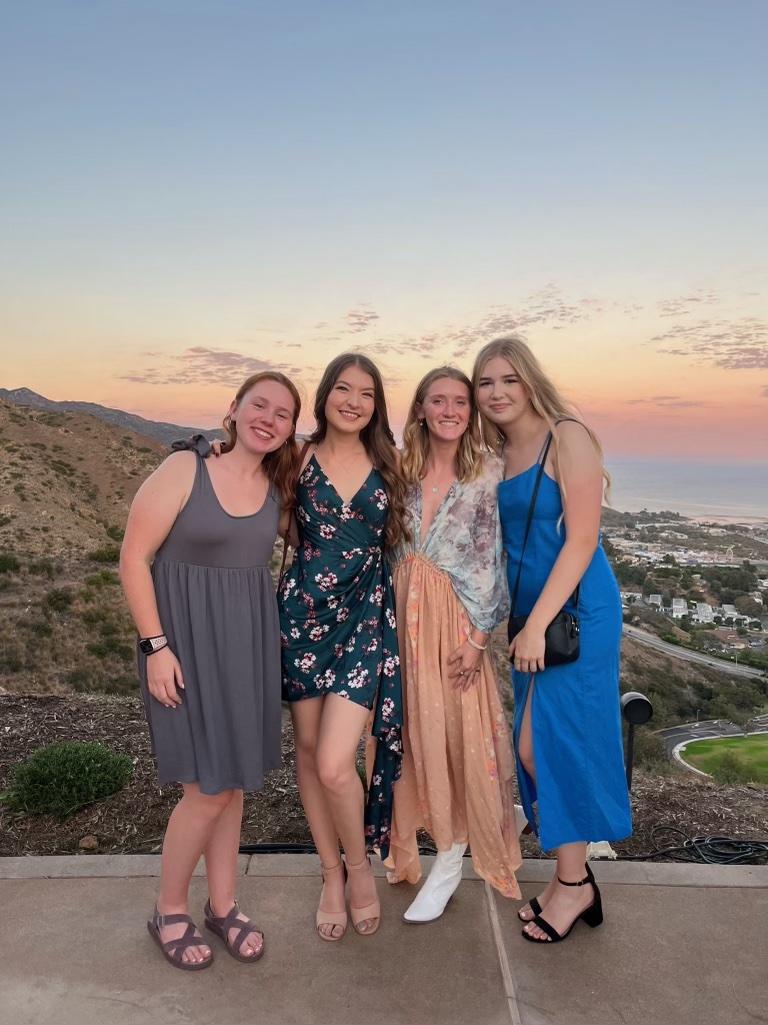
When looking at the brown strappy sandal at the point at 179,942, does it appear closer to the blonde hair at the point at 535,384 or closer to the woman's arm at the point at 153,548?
the woman's arm at the point at 153,548

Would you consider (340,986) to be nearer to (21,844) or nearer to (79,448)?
(21,844)

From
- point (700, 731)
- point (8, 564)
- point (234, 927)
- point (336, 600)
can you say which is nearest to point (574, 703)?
point (336, 600)

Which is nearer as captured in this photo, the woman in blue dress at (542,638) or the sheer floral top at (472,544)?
the woman in blue dress at (542,638)

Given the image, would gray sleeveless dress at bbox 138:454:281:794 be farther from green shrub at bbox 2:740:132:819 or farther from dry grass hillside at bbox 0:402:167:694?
dry grass hillside at bbox 0:402:167:694

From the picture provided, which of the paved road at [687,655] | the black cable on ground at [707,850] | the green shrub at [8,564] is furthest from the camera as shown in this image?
the paved road at [687,655]

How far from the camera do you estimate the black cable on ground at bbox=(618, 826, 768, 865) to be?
129 inches

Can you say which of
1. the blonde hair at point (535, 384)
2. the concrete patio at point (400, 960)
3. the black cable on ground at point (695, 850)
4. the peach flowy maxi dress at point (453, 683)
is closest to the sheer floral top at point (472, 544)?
the peach flowy maxi dress at point (453, 683)

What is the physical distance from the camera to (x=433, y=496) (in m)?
2.65

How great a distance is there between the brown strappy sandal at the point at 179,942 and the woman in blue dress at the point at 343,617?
42 cm

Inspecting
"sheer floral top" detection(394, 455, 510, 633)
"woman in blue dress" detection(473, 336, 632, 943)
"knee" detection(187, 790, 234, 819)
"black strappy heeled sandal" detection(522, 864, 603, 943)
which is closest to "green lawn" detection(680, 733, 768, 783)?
"black strappy heeled sandal" detection(522, 864, 603, 943)

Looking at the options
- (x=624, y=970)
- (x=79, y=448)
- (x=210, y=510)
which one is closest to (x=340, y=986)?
(x=624, y=970)

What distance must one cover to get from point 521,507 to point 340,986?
1.67 m

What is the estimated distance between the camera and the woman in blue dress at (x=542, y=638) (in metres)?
2.46

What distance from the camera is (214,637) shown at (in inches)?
92.0
